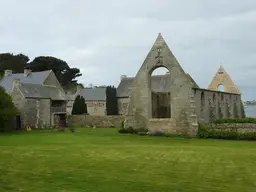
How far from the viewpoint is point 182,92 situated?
3028cm

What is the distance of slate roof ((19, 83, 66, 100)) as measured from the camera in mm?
44281

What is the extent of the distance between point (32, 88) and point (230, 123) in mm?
27315

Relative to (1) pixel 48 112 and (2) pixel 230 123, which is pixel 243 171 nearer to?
(2) pixel 230 123

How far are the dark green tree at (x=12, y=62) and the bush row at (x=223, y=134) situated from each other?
198 feet

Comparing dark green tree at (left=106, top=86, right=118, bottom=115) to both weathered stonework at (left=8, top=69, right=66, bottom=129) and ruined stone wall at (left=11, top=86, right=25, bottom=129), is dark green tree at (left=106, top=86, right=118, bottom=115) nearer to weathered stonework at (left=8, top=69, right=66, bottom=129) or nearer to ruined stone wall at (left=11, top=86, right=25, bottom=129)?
weathered stonework at (left=8, top=69, right=66, bottom=129)

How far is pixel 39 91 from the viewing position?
47312 millimetres

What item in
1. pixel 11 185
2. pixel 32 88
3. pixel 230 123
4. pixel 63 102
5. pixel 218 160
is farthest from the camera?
pixel 63 102

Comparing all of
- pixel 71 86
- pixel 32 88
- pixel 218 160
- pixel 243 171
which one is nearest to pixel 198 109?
pixel 218 160

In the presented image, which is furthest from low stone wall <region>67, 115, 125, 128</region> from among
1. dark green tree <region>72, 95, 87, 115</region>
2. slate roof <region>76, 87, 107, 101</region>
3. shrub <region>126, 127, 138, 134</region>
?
shrub <region>126, 127, 138, 134</region>

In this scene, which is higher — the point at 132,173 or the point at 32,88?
the point at 32,88

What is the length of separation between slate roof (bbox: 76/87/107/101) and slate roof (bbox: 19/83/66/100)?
11972 millimetres

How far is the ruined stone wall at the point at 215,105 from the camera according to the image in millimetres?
32125

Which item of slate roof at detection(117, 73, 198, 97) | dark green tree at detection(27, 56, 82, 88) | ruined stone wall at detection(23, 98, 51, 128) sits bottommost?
ruined stone wall at detection(23, 98, 51, 128)

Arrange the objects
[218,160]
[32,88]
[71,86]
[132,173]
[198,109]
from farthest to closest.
Answer: [71,86] < [32,88] < [198,109] < [218,160] < [132,173]
